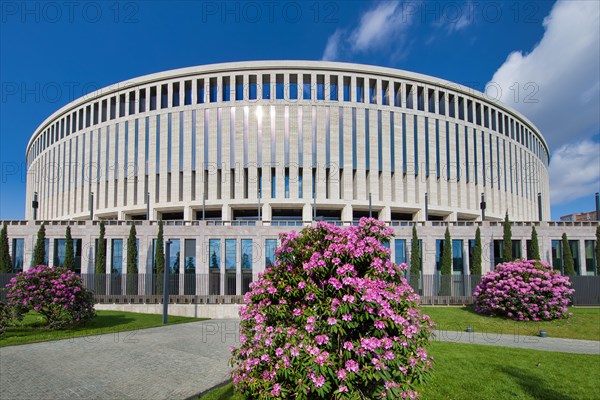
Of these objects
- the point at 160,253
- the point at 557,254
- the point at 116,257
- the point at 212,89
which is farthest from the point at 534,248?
the point at 212,89

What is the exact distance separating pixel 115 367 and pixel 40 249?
90.1ft

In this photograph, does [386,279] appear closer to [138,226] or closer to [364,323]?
[364,323]

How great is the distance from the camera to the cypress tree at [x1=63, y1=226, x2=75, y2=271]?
31516 mm

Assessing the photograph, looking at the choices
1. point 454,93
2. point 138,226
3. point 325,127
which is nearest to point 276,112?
point 325,127

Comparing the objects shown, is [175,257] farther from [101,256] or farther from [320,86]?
[320,86]

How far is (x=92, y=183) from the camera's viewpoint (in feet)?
164

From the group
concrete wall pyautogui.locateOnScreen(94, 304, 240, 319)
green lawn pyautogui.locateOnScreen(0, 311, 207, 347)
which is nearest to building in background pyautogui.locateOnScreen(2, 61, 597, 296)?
concrete wall pyautogui.locateOnScreen(94, 304, 240, 319)

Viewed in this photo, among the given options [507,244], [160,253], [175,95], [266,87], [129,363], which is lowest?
[129,363]

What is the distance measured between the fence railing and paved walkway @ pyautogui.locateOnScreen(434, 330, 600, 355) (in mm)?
10486

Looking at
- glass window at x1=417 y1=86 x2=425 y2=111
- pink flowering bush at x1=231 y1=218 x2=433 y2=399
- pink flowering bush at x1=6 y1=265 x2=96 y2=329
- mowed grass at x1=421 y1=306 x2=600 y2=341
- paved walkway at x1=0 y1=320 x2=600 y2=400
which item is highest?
glass window at x1=417 y1=86 x2=425 y2=111

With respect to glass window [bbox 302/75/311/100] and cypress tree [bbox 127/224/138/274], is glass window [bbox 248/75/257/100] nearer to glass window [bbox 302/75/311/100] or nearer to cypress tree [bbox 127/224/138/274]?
glass window [bbox 302/75/311/100]

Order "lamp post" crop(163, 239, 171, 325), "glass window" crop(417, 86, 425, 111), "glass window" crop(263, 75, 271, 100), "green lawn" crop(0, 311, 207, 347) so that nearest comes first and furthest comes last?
"green lawn" crop(0, 311, 207, 347)
"lamp post" crop(163, 239, 171, 325)
"glass window" crop(263, 75, 271, 100)
"glass window" crop(417, 86, 425, 111)

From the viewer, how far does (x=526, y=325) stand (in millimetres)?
19188

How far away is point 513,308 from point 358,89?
34.8 m
